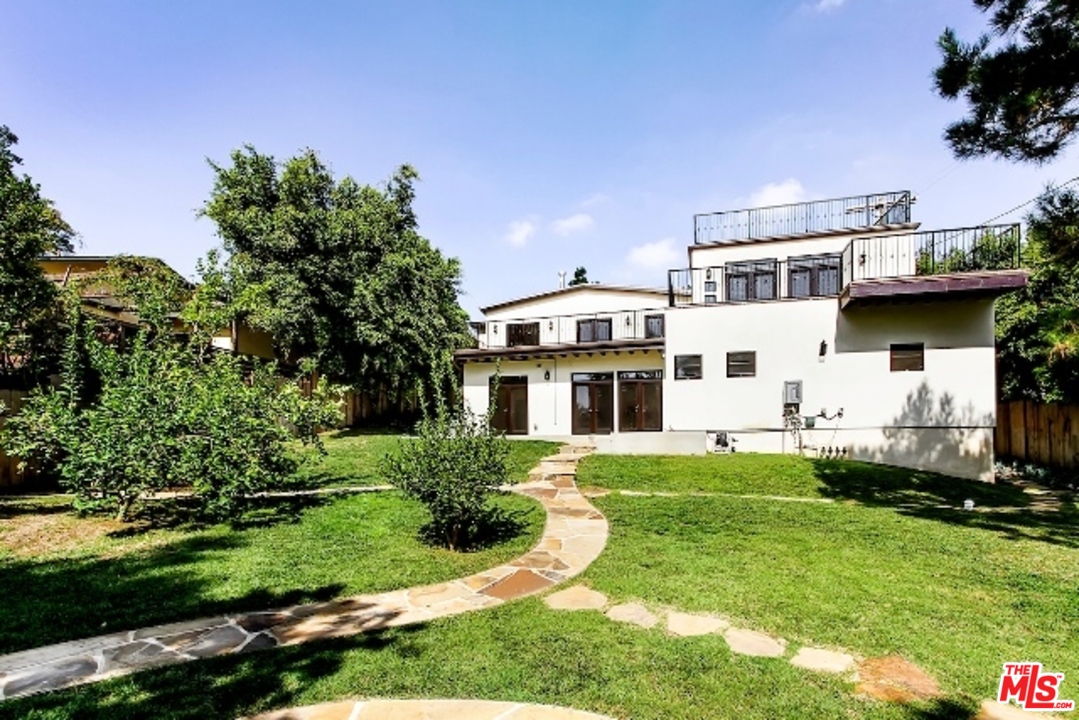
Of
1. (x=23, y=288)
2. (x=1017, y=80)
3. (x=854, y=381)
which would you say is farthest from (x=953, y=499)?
(x=23, y=288)

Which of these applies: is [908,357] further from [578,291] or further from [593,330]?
[578,291]

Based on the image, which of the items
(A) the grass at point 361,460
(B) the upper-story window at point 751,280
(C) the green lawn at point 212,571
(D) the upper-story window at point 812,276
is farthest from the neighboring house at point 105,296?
(D) the upper-story window at point 812,276

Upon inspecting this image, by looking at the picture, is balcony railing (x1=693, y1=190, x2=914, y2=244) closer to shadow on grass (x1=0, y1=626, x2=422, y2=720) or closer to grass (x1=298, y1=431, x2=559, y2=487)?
grass (x1=298, y1=431, x2=559, y2=487)

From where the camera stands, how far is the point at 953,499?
29.6 feet

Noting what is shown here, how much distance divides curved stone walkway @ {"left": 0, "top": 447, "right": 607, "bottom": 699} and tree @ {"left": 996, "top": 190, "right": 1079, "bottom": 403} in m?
6.78

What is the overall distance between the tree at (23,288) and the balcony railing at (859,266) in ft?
48.1

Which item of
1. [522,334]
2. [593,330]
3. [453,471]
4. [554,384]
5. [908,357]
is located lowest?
[453,471]

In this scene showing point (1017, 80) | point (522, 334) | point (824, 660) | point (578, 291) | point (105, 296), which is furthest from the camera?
point (578, 291)

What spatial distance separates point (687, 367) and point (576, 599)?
34.2ft

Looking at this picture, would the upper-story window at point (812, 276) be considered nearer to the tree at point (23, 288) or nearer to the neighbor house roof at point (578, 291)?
the neighbor house roof at point (578, 291)

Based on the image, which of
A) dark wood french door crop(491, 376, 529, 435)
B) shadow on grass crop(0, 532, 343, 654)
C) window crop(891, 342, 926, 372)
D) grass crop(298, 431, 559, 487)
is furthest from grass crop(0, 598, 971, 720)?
dark wood french door crop(491, 376, 529, 435)

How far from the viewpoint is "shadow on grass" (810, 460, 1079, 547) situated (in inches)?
279

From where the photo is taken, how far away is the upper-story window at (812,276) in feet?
45.6

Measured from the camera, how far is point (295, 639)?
3783 millimetres
